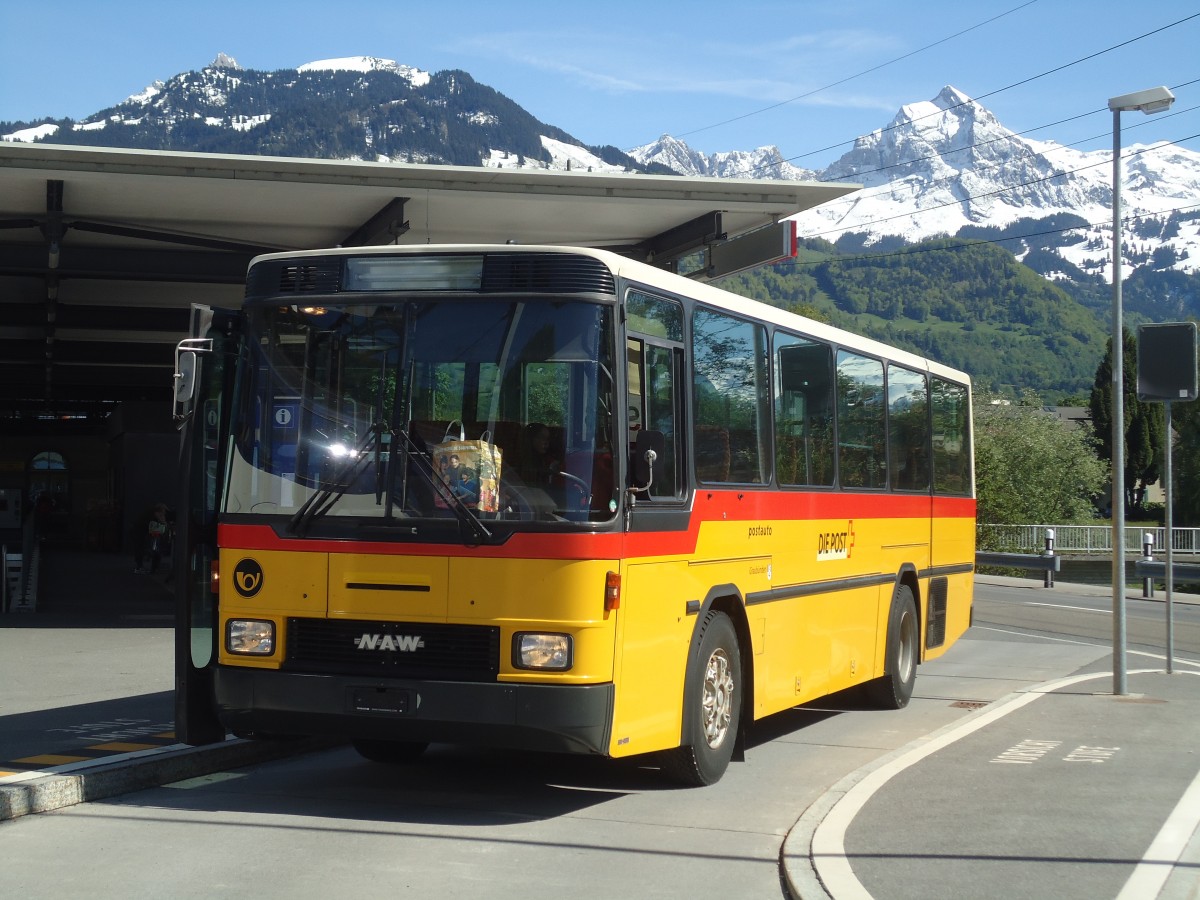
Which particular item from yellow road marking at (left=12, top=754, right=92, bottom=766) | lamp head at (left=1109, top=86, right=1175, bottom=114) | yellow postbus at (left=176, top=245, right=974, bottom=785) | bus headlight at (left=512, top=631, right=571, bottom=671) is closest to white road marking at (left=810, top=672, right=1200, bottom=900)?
yellow postbus at (left=176, top=245, right=974, bottom=785)

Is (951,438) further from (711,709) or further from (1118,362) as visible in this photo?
(711,709)

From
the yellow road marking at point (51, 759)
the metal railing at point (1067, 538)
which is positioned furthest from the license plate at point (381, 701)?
the metal railing at point (1067, 538)

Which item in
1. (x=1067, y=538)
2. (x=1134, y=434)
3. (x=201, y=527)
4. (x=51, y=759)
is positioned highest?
(x=1134, y=434)

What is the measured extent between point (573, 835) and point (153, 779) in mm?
2705

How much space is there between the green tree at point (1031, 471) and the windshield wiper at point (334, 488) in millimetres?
61884

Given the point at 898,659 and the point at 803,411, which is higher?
the point at 803,411

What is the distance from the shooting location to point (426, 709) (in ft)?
25.7

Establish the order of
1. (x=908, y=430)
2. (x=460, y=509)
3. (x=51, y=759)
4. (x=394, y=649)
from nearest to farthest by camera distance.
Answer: (x=460, y=509) < (x=394, y=649) < (x=51, y=759) < (x=908, y=430)

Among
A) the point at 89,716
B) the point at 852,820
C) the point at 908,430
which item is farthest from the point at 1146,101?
the point at 89,716

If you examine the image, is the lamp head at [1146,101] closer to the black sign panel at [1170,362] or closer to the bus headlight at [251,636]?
the black sign panel at [1170,362]

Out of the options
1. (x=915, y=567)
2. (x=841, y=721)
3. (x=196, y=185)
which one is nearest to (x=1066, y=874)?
(x=841, y=721)

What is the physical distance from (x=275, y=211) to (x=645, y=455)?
1537 cm

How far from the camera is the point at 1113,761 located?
995cm

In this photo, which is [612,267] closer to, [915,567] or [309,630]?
[309,630]
